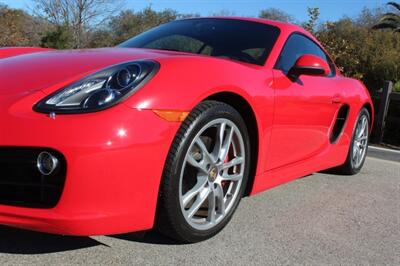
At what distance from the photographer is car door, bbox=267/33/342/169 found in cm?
342

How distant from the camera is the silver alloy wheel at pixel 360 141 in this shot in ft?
16.4

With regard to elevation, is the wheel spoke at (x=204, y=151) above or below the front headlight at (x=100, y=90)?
below

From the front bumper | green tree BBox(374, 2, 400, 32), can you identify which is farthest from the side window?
green tree BBox(374, 2, 400, 32)

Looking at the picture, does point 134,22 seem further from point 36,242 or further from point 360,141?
point 36,242

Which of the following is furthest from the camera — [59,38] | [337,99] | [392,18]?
[392,18]

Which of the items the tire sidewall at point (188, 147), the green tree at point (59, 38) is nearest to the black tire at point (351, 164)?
the tire sidewall at point (188, 147)

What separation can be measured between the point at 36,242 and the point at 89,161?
29.3 inches

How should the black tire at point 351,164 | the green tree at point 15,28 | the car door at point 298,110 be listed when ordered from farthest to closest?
1. the green tree at point 15,28
2. the black tire at point 351,164
3. the car door at point 298,110

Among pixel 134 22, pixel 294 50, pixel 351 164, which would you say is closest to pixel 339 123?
pixel 351 164

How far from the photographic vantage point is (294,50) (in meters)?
3.96

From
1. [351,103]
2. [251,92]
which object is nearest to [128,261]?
[251,92]

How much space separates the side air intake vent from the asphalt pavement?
52cm

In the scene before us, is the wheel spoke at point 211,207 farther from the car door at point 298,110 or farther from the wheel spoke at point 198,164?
the car door at point 298,110

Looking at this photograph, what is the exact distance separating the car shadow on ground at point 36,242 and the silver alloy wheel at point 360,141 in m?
3.11
